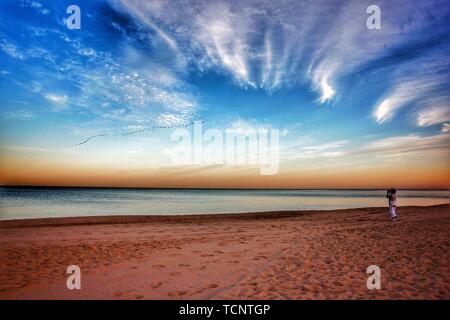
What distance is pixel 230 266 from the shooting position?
909cm

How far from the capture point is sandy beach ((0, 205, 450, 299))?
6867 millimetres

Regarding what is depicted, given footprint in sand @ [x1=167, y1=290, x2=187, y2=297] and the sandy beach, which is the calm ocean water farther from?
footprint in sand @ [x1=167, y1=290, x2=187, y2=297]

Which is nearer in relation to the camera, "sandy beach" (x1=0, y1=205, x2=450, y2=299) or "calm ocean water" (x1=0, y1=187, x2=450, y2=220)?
"sandy beach" (x1=0, y1=205, x2=450, y2=299)

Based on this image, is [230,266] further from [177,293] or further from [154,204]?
[154,204]

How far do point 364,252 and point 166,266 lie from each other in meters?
7.46

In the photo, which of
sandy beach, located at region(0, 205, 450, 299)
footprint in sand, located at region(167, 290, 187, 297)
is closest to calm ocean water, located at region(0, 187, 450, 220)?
sandy beach, located at region(0, 205, 450, 299)

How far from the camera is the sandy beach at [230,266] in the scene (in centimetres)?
687

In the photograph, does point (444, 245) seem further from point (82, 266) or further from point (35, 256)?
point (35, 256)

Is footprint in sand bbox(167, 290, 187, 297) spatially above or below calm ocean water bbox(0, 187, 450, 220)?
above

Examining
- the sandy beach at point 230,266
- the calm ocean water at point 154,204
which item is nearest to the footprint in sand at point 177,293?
the sandy beach at point 230,266

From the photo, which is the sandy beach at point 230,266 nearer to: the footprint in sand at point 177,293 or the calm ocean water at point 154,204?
the footprint in sand at point 177,293
